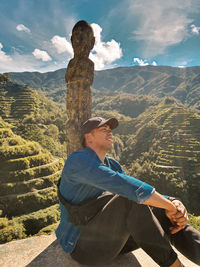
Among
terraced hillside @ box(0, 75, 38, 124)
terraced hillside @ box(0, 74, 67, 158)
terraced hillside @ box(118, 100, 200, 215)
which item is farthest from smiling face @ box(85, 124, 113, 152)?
terraced hillside @ box(0, 75, 38, 124)

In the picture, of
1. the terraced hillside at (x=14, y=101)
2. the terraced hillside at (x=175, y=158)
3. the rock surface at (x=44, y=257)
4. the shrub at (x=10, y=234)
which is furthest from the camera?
the terraced hillside at (x=14, y=101)

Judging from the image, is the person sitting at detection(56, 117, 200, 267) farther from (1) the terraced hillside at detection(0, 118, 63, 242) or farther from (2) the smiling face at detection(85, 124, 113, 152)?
(1) the terraced hillside at detection(0, 118, 63, 242)

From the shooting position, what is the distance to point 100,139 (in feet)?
5.87

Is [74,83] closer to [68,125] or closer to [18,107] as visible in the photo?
[68,125]

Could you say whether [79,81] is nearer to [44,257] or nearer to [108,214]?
[108,214]

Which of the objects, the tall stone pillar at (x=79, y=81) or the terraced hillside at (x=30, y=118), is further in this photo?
the terraced hillside at (x=30, y=118)

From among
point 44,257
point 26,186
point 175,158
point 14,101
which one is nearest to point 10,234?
point 26,186

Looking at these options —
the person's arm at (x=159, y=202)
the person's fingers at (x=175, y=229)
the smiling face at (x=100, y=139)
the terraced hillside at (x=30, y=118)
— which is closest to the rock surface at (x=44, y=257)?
the person's fingers at (x=175, y=229)

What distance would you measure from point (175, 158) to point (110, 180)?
47.8 metres

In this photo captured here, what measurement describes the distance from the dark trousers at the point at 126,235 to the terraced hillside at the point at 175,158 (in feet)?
118

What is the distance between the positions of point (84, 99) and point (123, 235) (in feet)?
7.44

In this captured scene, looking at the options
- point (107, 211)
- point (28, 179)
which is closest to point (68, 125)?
point (107, 211)

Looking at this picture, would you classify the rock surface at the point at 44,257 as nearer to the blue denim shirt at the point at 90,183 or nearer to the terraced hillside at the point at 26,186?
the blue denim shirt at the point at 90,183

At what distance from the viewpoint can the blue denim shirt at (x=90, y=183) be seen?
1.40 meters
